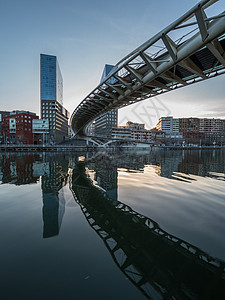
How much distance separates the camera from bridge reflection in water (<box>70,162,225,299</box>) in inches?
124

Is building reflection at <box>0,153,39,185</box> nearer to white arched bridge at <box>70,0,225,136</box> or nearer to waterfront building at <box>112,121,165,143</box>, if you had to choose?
white arched bridge at <box>70,0,225,136</box>

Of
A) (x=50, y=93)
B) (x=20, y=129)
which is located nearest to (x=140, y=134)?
(x=50, y=93)

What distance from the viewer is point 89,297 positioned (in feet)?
9.65

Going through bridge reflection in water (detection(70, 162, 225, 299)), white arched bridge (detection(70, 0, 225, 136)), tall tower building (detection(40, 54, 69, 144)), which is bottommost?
bridge reflection in water (detection(70, 162, 225, 299))

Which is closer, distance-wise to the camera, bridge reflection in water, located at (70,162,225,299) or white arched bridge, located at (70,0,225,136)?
bridge reflection in water, located at (70,162,225,299)

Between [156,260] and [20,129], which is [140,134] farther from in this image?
[156,260]

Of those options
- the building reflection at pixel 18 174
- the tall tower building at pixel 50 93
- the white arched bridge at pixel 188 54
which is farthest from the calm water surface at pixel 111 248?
the tall tower building at pixel 50 93

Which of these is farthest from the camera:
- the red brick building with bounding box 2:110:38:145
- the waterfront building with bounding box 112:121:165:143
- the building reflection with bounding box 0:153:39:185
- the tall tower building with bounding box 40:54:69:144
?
the waterfront building with bounding box 112:121:165:143

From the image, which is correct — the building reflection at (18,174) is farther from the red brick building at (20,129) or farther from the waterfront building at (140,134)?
the waterfront building at (140,134)

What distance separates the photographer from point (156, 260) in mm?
3996

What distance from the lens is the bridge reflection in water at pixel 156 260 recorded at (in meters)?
3.16

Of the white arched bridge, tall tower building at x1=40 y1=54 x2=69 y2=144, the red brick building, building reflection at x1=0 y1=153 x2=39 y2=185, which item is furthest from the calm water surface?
tall tower building at x1=40 y1=54 x2=69 y2=144

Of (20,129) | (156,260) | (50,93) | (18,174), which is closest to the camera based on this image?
(156,260)

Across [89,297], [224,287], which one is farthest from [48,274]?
[224,287]
